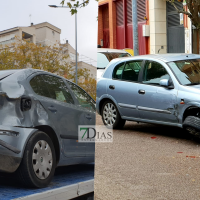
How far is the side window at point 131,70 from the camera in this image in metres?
7.23

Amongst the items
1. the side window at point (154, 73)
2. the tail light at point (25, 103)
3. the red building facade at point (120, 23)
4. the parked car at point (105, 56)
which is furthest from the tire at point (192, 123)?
the red building facade at point (120, 23)

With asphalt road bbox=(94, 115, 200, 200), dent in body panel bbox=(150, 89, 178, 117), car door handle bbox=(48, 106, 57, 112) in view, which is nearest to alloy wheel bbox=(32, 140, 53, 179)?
car door handle bbox=(48, 106, 57, 112)

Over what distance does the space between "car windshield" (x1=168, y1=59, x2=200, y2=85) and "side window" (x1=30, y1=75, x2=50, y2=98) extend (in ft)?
16.8

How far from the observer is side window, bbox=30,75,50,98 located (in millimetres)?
1467

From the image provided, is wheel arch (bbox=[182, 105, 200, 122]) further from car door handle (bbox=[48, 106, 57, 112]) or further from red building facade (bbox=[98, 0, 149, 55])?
red building facade (bbox=[98, 0, 149, 55])

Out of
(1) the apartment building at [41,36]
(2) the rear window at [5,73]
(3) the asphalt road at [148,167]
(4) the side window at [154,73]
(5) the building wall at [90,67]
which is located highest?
(4) the side window at [154,73]

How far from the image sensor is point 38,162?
148 centimetres

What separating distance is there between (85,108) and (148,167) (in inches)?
137

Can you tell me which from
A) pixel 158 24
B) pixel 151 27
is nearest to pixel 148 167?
pixel 158 24

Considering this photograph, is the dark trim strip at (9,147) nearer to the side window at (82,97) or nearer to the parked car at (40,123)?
the parked car at (40,123)

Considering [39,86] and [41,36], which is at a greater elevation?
[41,36]

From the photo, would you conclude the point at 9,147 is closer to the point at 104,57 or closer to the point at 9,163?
the point at 9,163

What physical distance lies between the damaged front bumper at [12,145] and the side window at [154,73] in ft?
17.9

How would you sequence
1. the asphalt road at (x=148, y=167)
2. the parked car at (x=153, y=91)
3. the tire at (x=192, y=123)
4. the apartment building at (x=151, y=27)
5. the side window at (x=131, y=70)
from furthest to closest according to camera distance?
the apartment building at (x=151, y=27)
the side window at (x=131, y=70)
the parked car at (x=153, y=91)
the tire at (x=192, y=123)
the asphalt road at (x=148, y=167)
